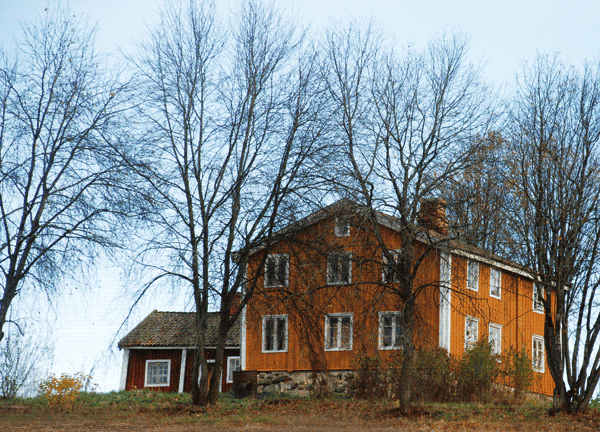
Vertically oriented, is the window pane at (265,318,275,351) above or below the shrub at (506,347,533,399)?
above

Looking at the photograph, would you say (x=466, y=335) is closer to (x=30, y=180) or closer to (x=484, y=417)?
(x=484, y=417)

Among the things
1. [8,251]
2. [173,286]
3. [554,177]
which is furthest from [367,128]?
[8,251]

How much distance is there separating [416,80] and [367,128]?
72.9 inches

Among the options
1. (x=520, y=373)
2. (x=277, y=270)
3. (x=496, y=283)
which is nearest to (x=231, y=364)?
(x=496, y=283)

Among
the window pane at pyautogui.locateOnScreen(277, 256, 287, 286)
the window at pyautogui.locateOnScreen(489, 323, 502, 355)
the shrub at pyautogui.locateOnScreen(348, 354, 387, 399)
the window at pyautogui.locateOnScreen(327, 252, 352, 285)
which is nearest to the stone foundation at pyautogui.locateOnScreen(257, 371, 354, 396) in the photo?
the shrub at pyautogui.locateOnScreen(348, 354, 387, 399)

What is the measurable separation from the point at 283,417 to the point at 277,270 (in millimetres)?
3882

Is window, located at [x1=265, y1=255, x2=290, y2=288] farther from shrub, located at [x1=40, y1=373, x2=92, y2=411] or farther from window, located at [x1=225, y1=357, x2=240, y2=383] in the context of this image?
window, located at [x1=225, y1=357, x2=240, y2=383]

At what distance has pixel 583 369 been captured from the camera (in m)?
16.5

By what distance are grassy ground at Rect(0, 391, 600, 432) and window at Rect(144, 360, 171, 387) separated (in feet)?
46.1

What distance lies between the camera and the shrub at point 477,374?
20.8 meters

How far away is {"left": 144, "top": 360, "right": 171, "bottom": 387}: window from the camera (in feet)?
110

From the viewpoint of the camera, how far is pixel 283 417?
1648 centimetres

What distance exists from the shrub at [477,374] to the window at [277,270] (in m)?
6.77

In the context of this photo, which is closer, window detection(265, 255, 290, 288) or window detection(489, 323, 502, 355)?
window detection(265, 255, 290, 288)
